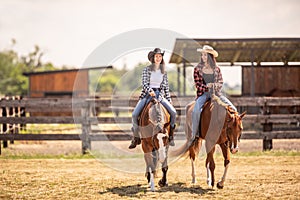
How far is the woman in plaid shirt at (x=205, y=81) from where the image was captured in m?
8.38

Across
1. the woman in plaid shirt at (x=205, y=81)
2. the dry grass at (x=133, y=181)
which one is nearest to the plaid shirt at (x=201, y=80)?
the woman in plaid shirt at (x=205, y=81)

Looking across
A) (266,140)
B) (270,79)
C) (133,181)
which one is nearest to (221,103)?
(133,181)

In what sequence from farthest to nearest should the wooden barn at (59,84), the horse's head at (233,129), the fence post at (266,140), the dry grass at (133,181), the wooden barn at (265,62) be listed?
1. the wooden barn at (59,84)
2. the wooden barn at (265,62)
3. the fence post at (266,140)
4. the horse's head at (233,129)
5. the dry grass at (133,181)

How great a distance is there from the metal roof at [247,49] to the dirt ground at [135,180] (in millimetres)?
8159

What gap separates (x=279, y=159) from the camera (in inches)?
455

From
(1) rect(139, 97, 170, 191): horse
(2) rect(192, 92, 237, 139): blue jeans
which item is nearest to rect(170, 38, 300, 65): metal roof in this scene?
(2) rect(192, 92, 237, 139): blue jeans

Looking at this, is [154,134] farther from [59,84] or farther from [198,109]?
[59,84]

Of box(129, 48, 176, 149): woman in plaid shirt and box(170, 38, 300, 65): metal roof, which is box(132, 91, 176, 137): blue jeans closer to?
box(129, 48, 176, 149): woman in plaid shirt

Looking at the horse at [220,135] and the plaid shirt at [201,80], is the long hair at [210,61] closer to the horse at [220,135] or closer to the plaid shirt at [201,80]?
the plaid shirt at [201,80]

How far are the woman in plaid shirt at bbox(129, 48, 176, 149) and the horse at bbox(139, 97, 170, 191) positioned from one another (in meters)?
0.11

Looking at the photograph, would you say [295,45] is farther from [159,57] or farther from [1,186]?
[1,186]

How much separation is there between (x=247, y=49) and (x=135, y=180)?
45.5 ft

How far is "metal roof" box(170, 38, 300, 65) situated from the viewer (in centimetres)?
1958

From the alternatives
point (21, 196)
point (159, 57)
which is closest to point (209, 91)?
point (159, 57)
